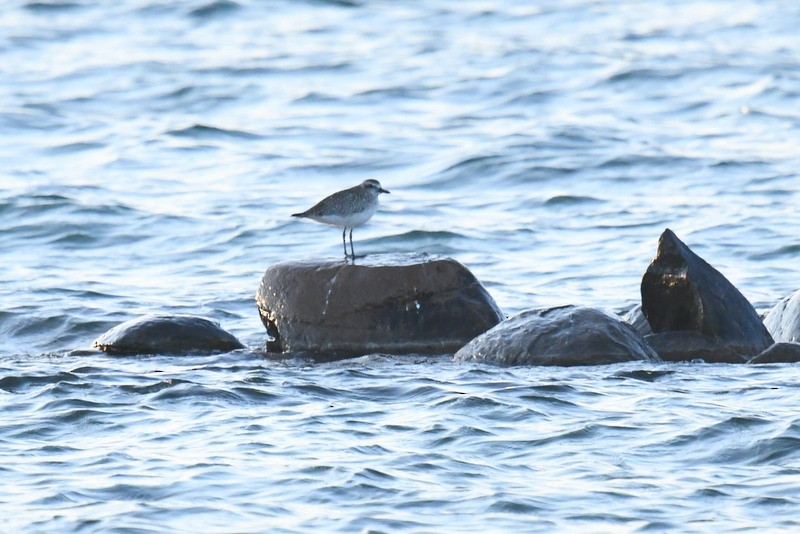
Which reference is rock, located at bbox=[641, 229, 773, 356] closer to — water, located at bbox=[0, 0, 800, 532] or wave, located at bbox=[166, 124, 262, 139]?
water, located at bbox=[0, 0, 800, 532]

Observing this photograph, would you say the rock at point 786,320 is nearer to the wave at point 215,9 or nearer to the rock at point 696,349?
the rock at point 696,349

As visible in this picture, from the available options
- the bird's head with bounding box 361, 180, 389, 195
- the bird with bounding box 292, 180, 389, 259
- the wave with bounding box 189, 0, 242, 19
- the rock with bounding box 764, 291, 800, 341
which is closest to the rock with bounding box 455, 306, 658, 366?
the rock with bounding box 764, 291, 800, 341

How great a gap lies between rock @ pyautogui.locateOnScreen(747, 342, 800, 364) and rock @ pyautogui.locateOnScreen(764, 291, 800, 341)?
0.66 meters

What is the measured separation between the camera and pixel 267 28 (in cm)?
2916

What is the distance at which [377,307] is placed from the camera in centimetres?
1052

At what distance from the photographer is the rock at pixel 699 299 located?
10.2 metres

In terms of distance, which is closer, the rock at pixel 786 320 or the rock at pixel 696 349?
the rock at pixel 696 349

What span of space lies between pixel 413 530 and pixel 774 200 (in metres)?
11.7

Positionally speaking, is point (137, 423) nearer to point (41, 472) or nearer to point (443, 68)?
point (41, 472)

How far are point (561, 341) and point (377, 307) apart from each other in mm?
1489

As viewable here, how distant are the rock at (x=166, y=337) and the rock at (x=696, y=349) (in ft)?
11.1

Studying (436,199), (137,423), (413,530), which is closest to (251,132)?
(436,199)

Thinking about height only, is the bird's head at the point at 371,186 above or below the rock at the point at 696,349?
above

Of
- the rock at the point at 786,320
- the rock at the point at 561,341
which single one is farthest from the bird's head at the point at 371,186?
the rock at the point at 786,320
